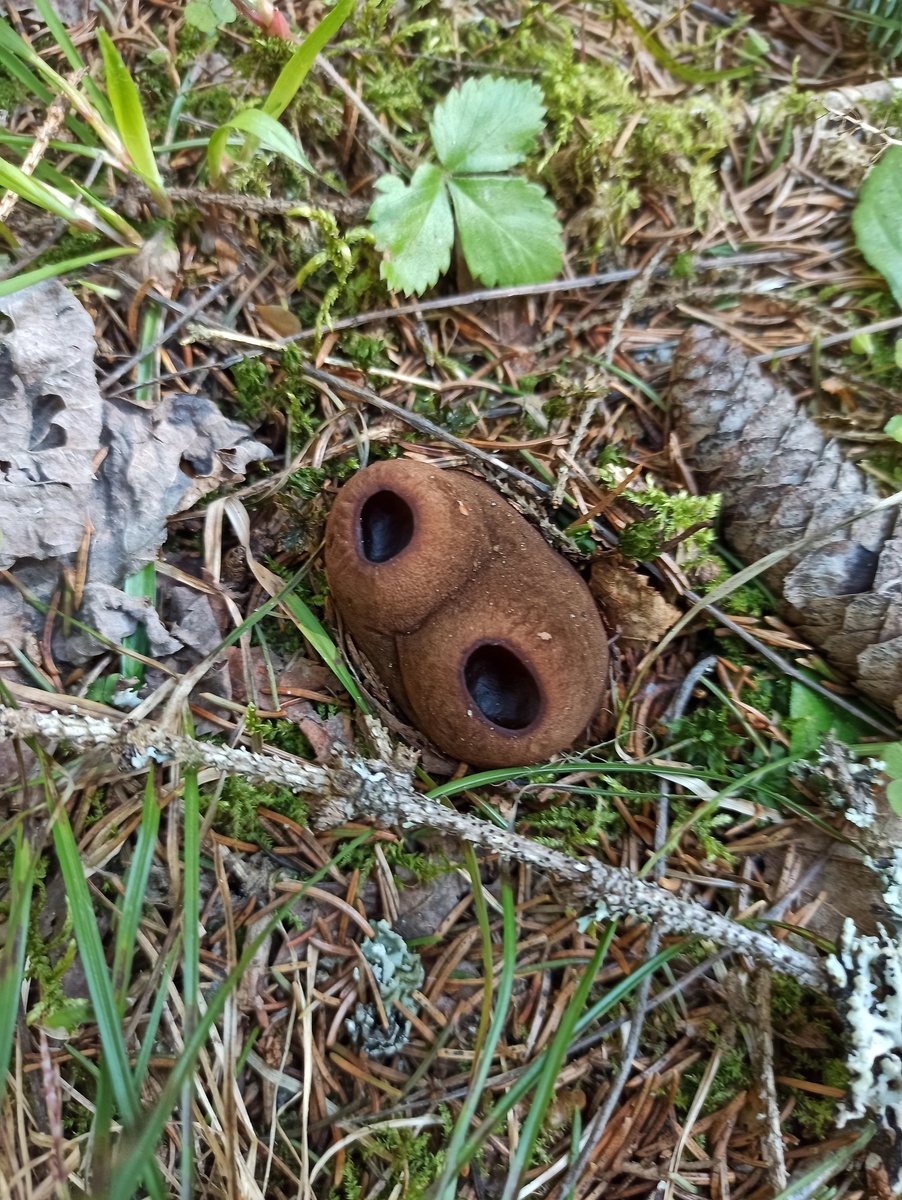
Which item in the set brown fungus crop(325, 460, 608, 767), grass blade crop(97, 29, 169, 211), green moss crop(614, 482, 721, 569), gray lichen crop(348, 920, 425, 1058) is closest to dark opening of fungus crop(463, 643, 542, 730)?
brown fungus crop(325, 460, 608, 767)

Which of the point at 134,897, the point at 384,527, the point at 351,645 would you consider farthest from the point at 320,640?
the point at 134,897

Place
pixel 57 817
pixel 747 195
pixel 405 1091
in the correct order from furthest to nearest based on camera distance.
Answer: pixel 747 195 → pixel 405 1091 → pixel 57 817

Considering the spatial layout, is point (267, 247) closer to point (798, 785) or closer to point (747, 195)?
point (747, 195)

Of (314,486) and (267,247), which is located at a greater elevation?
(267,247)

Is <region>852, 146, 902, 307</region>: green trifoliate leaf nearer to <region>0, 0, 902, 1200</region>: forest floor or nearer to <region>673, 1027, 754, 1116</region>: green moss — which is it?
<region>0, 0, 902, 1200</region>: forest floor

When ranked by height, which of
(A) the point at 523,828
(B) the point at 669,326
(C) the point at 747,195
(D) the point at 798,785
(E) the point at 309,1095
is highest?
(C) the point at 747,195

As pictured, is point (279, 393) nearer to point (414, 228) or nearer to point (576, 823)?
point (414, 228)

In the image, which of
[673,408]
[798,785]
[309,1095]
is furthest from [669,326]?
[309,1095]
